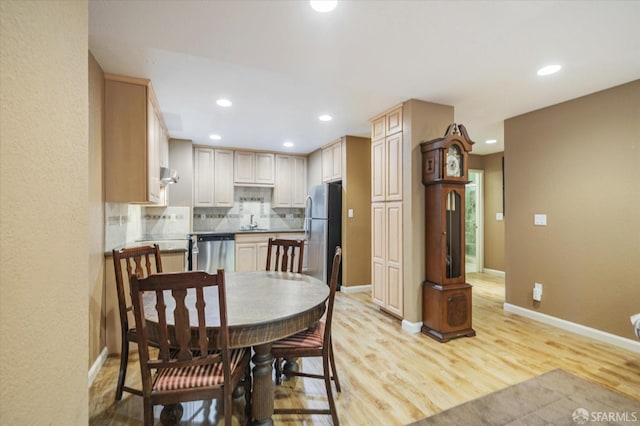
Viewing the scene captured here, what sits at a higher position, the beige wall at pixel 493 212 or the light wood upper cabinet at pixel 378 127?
the light wood upper cabinet at pixel 378 127

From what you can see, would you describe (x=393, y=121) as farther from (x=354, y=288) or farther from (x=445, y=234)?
(x=354, y=288)

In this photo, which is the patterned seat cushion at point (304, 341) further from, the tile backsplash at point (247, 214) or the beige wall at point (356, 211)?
the tile backsplash at point (247, 214)

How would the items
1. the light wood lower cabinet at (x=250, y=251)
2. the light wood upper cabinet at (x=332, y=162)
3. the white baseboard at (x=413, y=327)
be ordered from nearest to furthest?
the white baseboard at (x=413, y=327) < the light wood upper cabinet at (x=332, y=162) < the light wood lower cabinet at (x=250, y=251)

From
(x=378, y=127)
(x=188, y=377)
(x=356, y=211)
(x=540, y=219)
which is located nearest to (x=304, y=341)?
(x=188, y=377)

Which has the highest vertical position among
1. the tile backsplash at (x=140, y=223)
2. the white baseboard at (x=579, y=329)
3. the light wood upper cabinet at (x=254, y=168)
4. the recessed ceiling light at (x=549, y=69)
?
the recessed ceiling light at (x=549, y=69)

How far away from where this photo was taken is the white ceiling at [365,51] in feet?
5.47

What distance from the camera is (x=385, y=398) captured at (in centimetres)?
191

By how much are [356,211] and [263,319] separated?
331cm

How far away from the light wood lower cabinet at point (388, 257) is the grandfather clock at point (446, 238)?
0.29 m

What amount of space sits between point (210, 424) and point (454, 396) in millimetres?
1584

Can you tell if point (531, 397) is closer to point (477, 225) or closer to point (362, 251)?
point (362, 251)

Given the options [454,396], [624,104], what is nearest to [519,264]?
[624,104]

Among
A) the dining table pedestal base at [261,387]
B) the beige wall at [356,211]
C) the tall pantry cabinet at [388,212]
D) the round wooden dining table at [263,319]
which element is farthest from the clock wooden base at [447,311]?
the dining table pedestal base at [261,387]

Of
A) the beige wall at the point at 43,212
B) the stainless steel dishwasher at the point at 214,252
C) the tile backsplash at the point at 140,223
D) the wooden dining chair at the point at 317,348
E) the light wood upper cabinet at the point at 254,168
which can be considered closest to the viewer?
the beige wall at the point at 43,212
